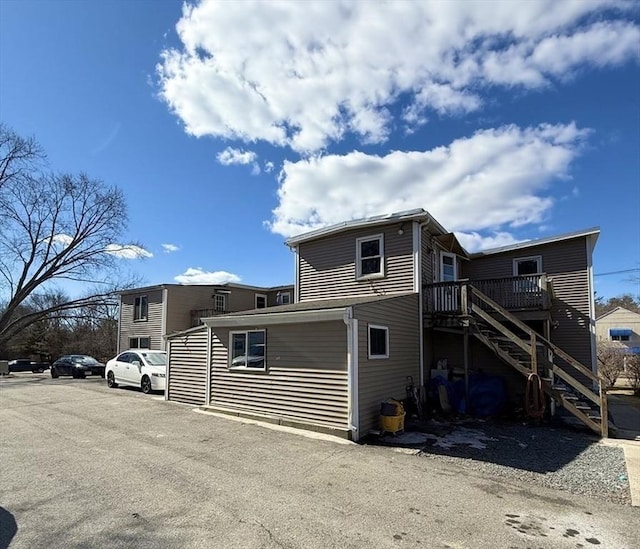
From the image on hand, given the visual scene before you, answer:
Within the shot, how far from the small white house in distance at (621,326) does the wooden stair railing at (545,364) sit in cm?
3297

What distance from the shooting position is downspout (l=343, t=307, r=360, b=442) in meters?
8.52

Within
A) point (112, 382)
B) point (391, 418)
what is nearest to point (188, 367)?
point (112, 382)

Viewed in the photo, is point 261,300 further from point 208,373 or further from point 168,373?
point 208,373

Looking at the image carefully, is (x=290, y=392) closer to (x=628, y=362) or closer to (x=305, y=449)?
(x=305, y=449)

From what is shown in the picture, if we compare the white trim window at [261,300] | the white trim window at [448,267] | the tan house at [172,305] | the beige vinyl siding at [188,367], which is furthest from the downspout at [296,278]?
the white trim window at [261,300]

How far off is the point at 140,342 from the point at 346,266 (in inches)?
720

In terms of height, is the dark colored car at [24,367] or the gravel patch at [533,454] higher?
the gravel patch at [533,454]

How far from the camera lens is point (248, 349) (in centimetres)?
1098

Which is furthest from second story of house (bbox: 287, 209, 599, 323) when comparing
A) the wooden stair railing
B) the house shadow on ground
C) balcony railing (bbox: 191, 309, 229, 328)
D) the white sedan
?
balcony railing (bbox: 191, 309, 229, 328)

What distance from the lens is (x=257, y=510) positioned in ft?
15.6

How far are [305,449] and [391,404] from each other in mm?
2379

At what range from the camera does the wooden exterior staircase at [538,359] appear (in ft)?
30.6

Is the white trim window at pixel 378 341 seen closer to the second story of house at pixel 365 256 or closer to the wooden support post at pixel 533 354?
the second story of house at pixel 365 256

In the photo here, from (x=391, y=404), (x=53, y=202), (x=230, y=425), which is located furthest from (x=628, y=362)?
(x=53, y=202)
